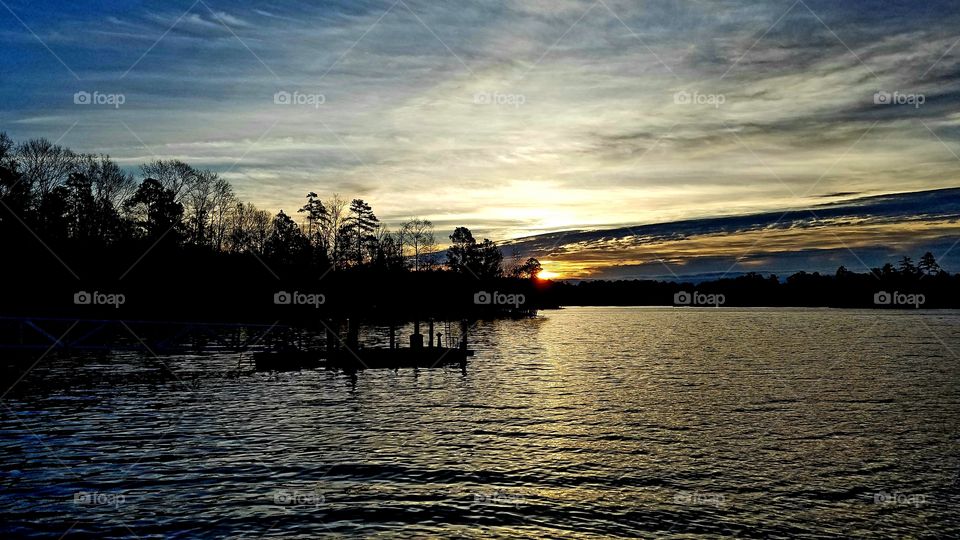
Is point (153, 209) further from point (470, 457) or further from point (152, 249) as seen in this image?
point (470, 457)

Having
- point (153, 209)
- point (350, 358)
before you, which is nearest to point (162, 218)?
point (153, 209)

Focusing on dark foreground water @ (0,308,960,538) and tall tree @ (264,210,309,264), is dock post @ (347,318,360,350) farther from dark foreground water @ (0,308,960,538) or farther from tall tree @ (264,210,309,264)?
tall tree @ (264,210,309,264)

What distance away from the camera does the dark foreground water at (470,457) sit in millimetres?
19734

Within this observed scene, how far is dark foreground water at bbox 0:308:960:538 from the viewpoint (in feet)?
64.7

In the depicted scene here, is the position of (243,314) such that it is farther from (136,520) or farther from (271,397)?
(136,520)

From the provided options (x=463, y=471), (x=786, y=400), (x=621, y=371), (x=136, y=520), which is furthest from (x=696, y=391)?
(x=136, y=520)

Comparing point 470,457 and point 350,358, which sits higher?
point 350,358

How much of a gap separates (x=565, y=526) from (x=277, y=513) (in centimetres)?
863

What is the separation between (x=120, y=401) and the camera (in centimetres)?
3903

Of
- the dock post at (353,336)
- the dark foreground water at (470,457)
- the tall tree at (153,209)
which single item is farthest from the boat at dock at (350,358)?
the tall tree at (153,209)

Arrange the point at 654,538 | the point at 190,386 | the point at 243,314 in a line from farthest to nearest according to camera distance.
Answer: the point at 243,314, the point at 190,386, the point at 654,538

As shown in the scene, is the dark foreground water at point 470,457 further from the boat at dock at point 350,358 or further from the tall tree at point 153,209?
the tall tree at point 153,209

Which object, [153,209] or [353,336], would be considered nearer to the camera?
[353,336]

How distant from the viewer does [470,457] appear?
27156 mm
